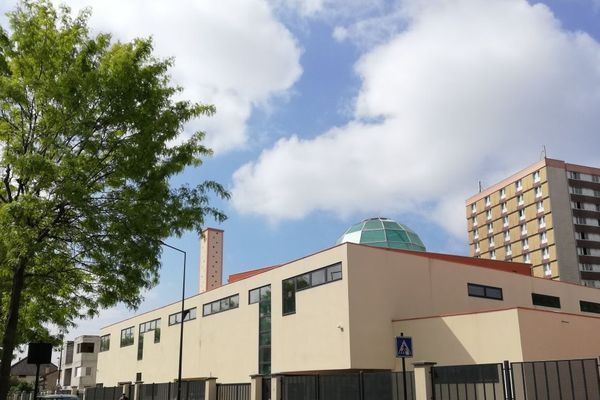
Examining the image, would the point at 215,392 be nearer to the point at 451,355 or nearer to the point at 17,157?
the point at 451,355

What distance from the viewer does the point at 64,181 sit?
41.2 ft

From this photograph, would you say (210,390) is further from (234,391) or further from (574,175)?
(574,175)

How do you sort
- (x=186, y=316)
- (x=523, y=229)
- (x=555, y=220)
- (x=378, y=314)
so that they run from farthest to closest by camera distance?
(x=523, y=229) < (x=555, y=220) < (x=186, y=316) < (x=378, y=314)

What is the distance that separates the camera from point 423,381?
Result: 1944 cm

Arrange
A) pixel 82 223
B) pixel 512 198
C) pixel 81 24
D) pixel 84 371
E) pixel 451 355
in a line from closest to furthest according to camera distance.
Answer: pixel 82 223, pixel 81 24, pixel 451 355, pixel 84 371, pixel 512 198

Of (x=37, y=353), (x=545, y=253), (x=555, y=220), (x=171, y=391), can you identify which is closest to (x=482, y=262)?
(x=171, y=391)

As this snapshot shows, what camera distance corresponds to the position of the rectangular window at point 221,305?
39.1 metres

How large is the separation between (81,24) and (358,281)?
18504mm

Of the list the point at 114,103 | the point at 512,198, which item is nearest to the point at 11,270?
the point at 114,103

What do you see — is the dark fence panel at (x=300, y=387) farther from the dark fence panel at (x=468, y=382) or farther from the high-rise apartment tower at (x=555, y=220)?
the high-rise apartment tower at (x=555, y=220)

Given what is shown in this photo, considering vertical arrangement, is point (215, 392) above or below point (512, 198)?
below

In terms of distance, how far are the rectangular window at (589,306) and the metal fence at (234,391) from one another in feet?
75.5

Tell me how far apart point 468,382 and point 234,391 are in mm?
12937

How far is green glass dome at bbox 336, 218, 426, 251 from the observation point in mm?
41312
